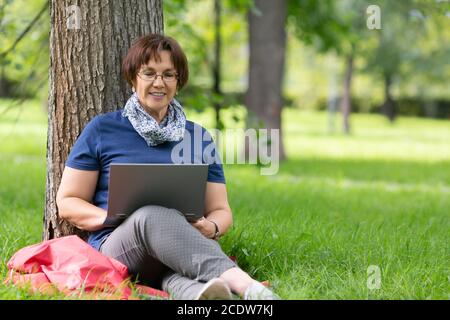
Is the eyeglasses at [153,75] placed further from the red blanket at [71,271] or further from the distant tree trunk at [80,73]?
the red blanket at [71,271]

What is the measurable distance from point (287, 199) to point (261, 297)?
4.11 meters

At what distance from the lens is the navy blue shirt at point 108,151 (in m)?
4.07

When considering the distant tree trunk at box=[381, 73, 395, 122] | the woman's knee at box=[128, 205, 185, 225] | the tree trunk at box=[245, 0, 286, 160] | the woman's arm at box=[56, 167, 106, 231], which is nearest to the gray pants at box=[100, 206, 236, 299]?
the woman's knee at box=[128, 205, 185, 225]

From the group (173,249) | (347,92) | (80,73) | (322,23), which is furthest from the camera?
(347,92)

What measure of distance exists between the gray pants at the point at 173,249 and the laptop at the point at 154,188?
8cm

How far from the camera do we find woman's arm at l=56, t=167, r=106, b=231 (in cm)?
402

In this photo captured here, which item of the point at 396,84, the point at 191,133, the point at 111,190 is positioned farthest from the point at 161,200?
the point at 396,84

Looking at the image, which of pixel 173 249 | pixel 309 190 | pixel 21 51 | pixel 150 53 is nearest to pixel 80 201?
pixel 173 249

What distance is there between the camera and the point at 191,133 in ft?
14.2

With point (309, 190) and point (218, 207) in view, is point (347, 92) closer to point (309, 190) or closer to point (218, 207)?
point (309, 190)

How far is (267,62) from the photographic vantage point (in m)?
13.5

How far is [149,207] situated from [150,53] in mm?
809

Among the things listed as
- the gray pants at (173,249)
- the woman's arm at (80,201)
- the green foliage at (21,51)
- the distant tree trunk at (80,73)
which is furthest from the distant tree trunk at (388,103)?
the gray pants at (173,249)
